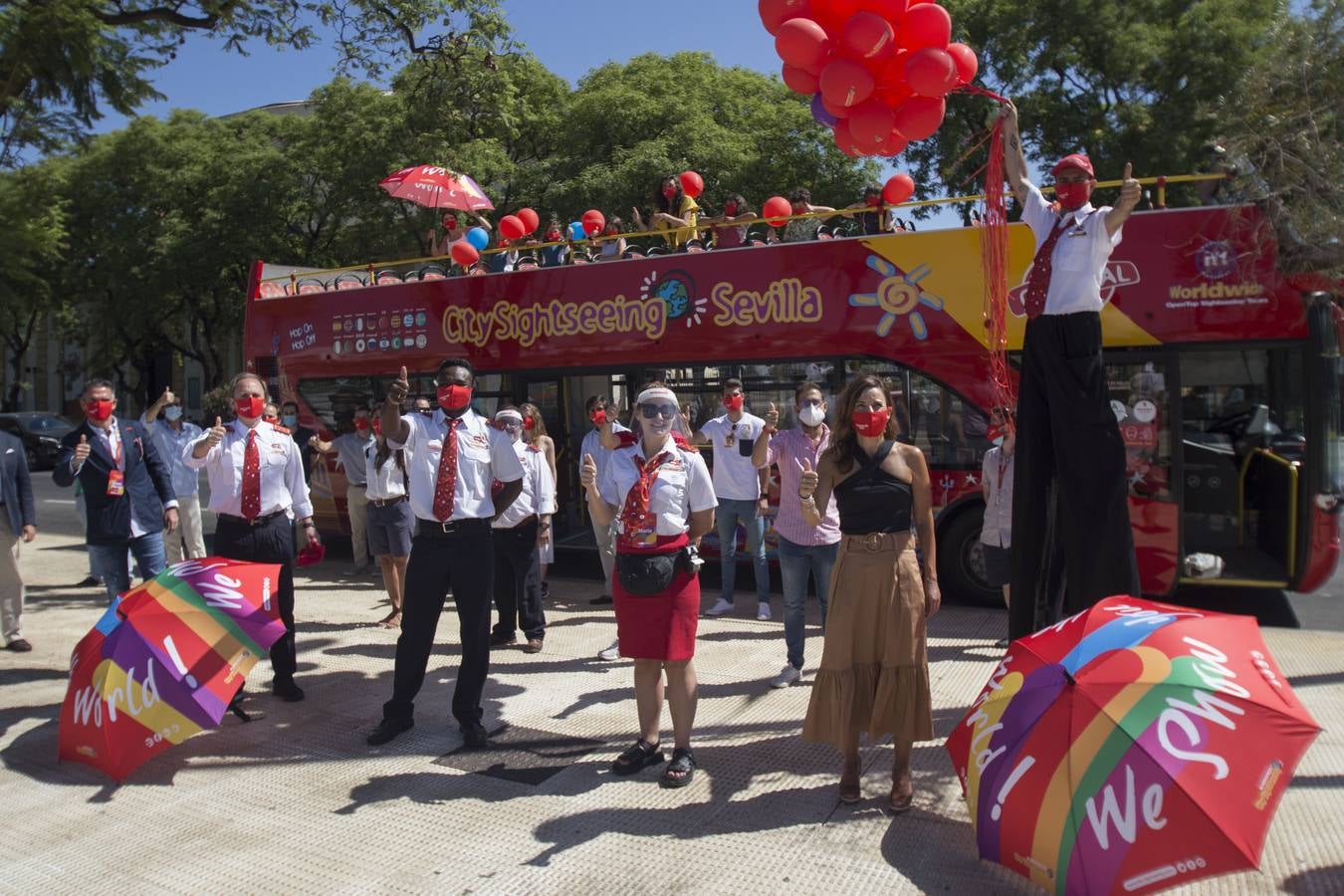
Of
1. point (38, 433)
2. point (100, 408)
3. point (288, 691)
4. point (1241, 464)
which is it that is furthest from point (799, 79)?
point (38, 433)

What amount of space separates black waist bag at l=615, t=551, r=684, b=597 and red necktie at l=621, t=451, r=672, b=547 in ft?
0.30

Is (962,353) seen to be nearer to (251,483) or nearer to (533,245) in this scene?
(533,245)

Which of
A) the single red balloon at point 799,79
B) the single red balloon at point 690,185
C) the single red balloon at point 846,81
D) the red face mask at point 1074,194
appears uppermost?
the single red balloon at point 690,185

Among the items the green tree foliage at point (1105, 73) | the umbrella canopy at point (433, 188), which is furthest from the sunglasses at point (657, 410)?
the green tree foliage at point (1105, 73)

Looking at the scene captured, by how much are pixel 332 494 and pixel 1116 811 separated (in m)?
10.3

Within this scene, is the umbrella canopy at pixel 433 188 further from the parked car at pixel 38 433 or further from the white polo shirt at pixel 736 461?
the parked car at pixel 38 433

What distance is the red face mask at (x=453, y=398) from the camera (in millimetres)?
5508

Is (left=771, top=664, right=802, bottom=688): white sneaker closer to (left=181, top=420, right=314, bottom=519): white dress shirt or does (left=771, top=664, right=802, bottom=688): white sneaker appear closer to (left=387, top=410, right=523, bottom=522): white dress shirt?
(left=387, top=410, right=523, bottom=522): white dress shirt

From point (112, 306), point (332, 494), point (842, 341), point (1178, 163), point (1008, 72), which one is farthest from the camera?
point (112, 306)

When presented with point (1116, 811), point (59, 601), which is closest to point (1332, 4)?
point (1116, 811)

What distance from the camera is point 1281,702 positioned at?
10.9ft

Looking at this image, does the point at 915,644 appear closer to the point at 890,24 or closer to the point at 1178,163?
the point at 890,24

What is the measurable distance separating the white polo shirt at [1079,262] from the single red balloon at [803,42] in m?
1.43

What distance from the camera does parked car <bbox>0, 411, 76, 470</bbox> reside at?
2688cm
